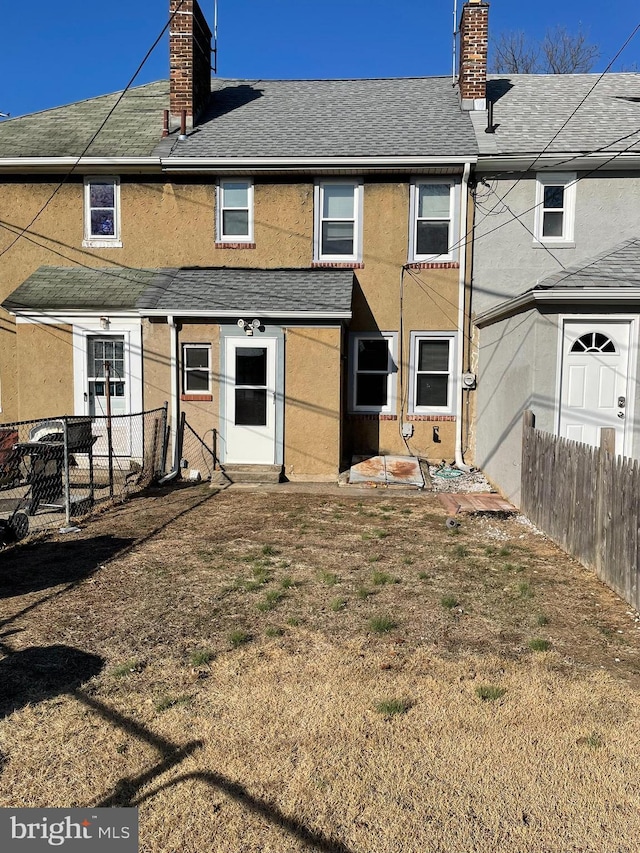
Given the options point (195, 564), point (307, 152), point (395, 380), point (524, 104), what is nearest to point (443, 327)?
point (395, 380)

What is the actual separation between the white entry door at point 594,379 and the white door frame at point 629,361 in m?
0.03

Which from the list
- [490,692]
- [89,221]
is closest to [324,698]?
[490,692]

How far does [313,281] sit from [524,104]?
6922mm

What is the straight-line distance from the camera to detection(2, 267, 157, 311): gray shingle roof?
38.8 feet

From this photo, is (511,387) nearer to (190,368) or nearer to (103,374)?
(190,368)

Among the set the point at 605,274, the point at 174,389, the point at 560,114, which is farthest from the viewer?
the point at 560,114

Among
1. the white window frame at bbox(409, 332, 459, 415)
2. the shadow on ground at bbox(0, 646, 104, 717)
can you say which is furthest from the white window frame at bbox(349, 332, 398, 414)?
the shadow on ground at bbox(0, 646, 104, 717)

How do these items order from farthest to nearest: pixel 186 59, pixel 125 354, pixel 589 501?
pixel 186 59
pixel 125 354
pixel 589 501

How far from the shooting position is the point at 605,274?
9.20 metres

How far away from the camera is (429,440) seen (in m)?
12.7

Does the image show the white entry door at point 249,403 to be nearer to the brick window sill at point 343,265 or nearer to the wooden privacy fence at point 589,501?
the brick window sill at point 343,265

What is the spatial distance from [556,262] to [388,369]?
401 centimetres

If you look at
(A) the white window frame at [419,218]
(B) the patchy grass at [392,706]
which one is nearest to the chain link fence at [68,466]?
(B) the patchy grass at [392,706]

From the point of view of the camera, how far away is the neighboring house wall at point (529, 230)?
39.9 feet
